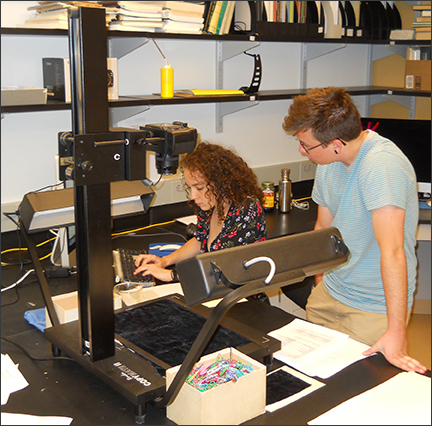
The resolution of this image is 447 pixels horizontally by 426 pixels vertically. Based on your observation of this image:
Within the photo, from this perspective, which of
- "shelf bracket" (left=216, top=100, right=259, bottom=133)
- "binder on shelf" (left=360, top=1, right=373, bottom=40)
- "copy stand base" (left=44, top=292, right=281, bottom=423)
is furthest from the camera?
"binder on shelf" (left=360, top=1, right=373, bottom=40)

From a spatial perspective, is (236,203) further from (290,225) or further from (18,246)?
(18,246)

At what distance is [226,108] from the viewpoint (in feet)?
10.5

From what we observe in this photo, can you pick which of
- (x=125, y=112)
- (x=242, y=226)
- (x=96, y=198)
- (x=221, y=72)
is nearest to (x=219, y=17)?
(x=221, y=72)

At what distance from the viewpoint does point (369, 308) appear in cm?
182

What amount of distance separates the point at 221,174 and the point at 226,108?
1.16 metres

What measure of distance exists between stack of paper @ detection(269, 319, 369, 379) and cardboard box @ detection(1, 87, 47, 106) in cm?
138

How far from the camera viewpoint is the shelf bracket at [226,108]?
3.16m

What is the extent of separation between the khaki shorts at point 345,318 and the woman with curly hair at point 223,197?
0.36m

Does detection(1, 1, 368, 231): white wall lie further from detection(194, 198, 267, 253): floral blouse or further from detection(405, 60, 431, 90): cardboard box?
detection(194, 198, 267, 253): floral blouse

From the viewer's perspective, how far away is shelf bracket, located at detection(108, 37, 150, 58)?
8.20 feet

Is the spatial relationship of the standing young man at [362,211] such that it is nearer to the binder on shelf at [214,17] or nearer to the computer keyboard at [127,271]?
the computer keyboard at [127,271]

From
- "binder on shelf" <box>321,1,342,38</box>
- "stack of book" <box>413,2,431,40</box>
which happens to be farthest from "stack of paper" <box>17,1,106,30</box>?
"stack of book" <box>413,2,431,40</box>

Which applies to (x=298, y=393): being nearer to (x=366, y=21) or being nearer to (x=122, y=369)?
(x=122, y=369)

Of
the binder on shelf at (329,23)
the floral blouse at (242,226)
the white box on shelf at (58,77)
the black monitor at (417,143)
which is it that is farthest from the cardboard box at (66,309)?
the binder on shelf at (329,23)
